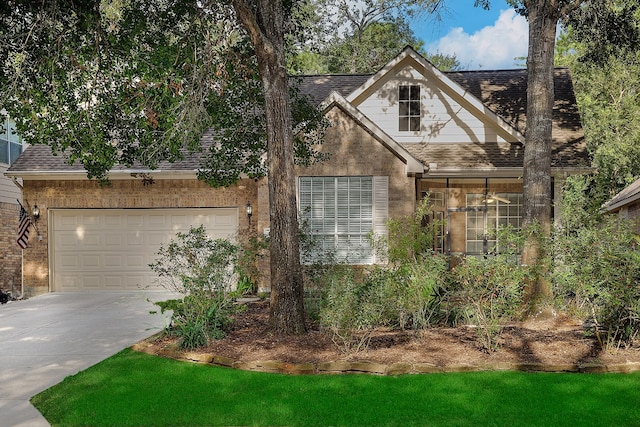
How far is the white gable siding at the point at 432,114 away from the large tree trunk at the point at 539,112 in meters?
4.89

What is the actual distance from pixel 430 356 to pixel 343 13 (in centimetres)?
2836

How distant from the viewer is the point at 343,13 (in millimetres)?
33156

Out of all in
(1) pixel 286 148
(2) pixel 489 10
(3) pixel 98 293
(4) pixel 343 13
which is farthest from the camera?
(4) pixel 343 13

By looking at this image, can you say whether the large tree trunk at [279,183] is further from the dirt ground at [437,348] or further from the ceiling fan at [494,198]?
the ceiling fan at [494,198]

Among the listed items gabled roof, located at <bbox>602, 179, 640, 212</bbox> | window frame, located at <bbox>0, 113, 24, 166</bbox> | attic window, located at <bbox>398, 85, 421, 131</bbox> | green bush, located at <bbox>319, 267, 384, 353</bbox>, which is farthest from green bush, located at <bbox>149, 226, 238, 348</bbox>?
gabled roof, located at <bbox>602, 179, 640, 212</bbox>

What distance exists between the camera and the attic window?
16.8 m

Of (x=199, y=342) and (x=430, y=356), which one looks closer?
(x=430, y=356)

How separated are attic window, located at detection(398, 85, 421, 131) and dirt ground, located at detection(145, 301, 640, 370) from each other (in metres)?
8.24

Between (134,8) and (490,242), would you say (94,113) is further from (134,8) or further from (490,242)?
(490,242)

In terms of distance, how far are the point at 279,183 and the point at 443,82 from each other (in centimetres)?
877

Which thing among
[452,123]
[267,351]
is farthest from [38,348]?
[452,123]

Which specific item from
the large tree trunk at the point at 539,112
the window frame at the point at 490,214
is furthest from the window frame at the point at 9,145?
the large tree trunk at the point at 539,112

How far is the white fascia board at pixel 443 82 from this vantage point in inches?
633

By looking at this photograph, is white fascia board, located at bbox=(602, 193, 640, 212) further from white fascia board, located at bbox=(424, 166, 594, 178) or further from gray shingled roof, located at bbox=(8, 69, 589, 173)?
gray shingled roof, located at bbox=(8, 69, 589, 173)
